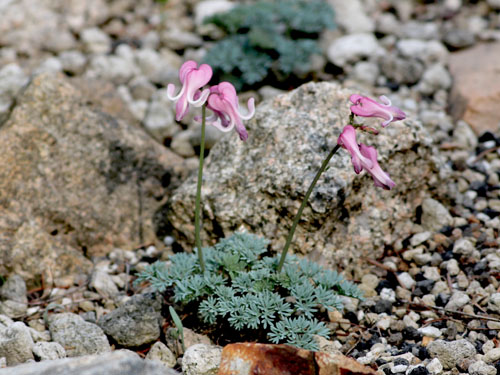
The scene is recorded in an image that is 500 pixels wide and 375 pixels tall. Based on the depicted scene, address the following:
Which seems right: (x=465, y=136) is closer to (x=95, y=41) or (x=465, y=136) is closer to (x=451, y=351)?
(x=451, y=351)

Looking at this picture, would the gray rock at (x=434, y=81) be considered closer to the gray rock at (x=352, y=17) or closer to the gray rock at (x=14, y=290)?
the gray rock at (x=352, y=17)

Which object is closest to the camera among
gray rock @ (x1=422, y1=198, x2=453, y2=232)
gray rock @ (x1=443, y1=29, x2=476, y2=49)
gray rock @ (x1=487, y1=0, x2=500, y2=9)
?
gray rock @ (x1=422, y1=198, x2=453, y2=232)

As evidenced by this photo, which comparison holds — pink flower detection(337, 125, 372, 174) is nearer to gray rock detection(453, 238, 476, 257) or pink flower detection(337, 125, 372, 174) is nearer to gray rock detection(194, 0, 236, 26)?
gray rock detection(453, 238, 476, 257)

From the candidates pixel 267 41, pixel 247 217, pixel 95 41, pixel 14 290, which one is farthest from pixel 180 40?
pixel 14 290

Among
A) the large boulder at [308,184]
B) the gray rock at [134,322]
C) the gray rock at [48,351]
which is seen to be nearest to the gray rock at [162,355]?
the gray rock at [134,322]

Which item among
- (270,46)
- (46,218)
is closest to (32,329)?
(46,218)

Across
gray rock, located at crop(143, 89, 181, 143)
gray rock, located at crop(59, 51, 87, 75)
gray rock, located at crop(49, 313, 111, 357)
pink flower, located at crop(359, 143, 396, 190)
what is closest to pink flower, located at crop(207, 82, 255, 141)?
pink flower, located at crop(359, 143, 396, 190)
